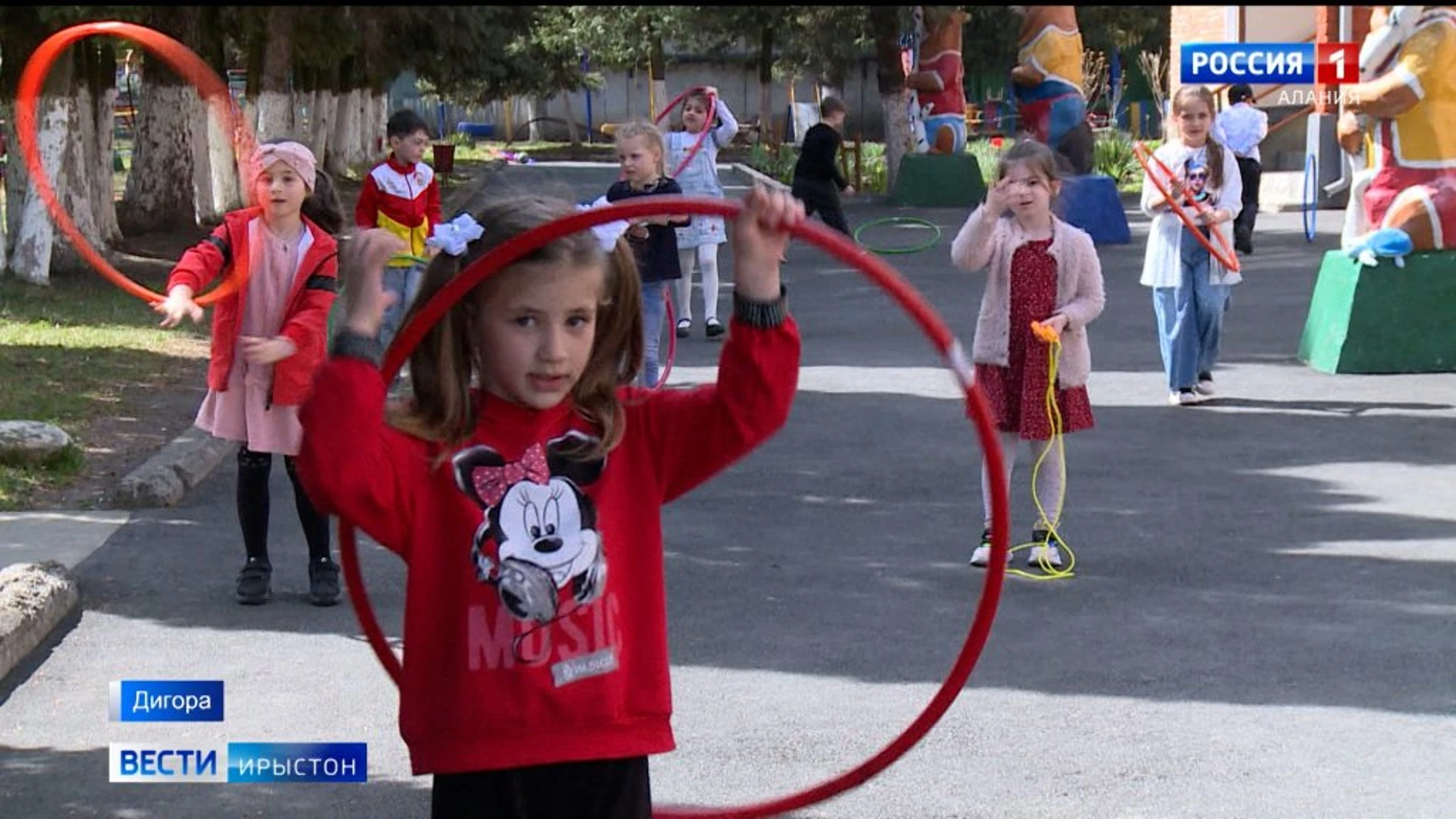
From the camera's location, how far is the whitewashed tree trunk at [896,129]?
37125 millimetres

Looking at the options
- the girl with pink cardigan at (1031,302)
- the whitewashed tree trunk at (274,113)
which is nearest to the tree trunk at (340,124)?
the whitewashed tree trunk at (274,113)

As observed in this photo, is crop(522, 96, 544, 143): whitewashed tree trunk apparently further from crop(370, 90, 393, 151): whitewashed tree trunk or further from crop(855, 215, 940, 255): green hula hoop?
crop(855, 215, 940, 255): green hula hoop

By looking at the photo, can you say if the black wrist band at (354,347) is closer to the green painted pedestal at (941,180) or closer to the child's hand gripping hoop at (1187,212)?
the child's hand gripping hoop at (1187,212)

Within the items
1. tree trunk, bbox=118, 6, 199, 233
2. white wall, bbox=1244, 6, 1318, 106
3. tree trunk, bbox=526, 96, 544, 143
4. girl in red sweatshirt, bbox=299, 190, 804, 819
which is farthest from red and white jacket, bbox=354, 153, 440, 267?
tree trunk, bbox=526, 96, 544, 143

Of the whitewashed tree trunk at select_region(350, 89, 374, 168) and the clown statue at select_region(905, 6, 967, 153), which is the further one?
the whitewashed tree trunk at select_region(350, 89, 374, 168)

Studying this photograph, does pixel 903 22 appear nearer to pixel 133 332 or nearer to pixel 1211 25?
pixel 1211 25

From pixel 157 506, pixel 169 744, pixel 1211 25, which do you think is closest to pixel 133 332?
pixel 157 506

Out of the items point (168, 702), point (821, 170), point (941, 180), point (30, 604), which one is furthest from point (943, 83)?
point (168, 702)

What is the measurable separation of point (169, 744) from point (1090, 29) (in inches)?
2457

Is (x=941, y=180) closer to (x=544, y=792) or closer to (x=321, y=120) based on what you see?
(x=321, y=120)

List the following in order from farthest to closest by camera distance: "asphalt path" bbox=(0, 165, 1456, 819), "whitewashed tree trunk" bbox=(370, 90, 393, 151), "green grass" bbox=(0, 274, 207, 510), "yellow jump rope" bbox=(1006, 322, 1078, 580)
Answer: "whitewashed tree trunk" bbox=(370, 90, 393, 151), "green grass" bbox=(0, 274, 207, 510), "yellow jump rope" bbox=(1006, 322, 1078, 580), "asphalt path" bbox=(0, 165, 1456, 819)

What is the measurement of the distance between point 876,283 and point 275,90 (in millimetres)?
28023

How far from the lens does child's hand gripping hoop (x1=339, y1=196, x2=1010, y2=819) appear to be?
10.7 feet

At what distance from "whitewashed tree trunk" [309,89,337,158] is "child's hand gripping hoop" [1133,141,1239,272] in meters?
29.1
